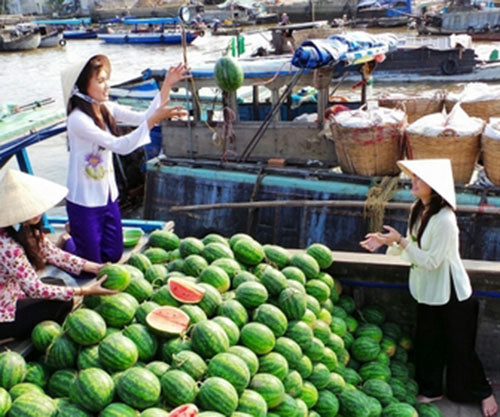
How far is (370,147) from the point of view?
669cm

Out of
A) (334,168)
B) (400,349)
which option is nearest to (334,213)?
(334,168)

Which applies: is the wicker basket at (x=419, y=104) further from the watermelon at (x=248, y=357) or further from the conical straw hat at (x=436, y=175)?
Answer: the watermelon at (x=248, y=357)

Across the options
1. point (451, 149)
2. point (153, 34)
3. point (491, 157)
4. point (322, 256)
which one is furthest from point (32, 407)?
point (153, 34)

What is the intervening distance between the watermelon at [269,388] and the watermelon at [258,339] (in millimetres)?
208

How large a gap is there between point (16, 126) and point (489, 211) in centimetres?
481

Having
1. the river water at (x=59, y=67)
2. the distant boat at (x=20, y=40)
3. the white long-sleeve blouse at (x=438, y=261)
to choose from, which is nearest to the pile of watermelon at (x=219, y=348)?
the white long-sleeve blouse at (x=438, y=261)

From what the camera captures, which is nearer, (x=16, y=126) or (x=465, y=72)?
(x=16, y=126)

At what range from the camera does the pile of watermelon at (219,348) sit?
2770mm

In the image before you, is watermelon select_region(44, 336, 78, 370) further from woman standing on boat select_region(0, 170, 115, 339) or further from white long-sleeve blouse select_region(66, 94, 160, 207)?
white long-sleeve blouse select_region(66, 94, 160, 207)

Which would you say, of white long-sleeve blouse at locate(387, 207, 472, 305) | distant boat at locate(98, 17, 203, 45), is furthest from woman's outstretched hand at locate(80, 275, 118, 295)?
distant boat at locate(98, 17, 203, 45)

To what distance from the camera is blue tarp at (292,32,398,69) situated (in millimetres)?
6656

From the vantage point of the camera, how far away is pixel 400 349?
422 centimetres

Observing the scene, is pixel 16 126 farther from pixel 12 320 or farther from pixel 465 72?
pixel 465 72

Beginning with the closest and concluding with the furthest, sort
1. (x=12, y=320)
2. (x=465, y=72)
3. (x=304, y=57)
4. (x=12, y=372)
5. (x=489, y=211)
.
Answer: (x=12, y=372), (x=12, y=320), (x=489, y=211), (x=304, y=57), (x=465, y=72)
